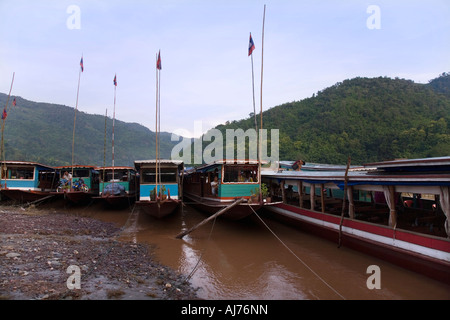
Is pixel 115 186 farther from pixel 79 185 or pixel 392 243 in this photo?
pixel 392 243

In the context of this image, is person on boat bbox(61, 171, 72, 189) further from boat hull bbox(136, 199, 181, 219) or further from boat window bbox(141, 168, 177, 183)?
boat hull bbox(136, 199, 181, 219)

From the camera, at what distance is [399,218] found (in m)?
9.40

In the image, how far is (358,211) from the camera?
10.6 m

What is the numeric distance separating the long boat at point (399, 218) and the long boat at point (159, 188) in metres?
5.46

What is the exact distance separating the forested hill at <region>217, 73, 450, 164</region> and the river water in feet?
87.1

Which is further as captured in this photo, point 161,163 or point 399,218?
point 161,163

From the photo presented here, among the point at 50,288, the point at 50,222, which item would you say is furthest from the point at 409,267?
the point at 50,222

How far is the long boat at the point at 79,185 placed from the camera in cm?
1683

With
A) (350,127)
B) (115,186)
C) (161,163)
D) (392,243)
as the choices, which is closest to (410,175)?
(392,243)

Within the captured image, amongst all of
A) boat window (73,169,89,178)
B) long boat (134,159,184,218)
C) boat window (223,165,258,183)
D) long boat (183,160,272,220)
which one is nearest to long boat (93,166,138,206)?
boat window (73,169,89,178)

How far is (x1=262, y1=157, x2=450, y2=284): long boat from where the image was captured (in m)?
6.21

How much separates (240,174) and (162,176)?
13.4 ft

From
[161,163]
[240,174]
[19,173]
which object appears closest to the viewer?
[240,174]

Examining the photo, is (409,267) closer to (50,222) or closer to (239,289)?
(239,289)
